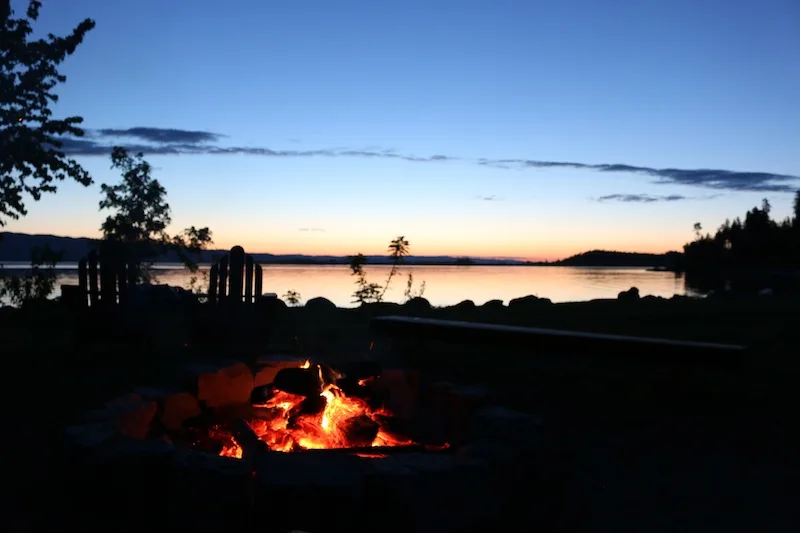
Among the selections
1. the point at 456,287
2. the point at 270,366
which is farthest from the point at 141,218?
the point at 456,287

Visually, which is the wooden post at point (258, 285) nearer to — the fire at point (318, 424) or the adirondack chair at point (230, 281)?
the adirondack chair at point (230, 281)

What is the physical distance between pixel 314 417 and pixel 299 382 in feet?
1.03

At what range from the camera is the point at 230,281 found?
299 inches

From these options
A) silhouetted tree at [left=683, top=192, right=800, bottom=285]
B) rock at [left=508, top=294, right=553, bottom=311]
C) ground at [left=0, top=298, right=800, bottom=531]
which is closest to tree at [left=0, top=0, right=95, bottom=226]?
ground at [left=0, top=298, right=800, bottom=531]

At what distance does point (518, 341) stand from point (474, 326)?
1.89 feet

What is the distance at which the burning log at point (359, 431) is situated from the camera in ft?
15.3

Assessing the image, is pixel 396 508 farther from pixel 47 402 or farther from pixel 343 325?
pixel 343 325

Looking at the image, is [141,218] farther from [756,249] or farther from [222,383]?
[756,249]

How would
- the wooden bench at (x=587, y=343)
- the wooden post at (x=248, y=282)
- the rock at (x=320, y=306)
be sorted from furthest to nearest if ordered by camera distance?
the rock at (x=320, y=306)
the wooden post at (x=248, y=282)
the wooden bench at (x=587, y=343)

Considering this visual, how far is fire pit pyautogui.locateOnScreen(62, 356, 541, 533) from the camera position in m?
3.22

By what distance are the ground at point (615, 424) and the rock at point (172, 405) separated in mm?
754

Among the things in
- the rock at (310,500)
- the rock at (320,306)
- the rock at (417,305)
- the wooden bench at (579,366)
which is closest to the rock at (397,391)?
the wooden bench at (579,366)

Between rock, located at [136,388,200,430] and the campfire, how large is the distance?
8.2 inches

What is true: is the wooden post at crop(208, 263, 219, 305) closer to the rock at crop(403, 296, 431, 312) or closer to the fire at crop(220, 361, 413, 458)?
the fire at crop(220, 361, 413, 458)
